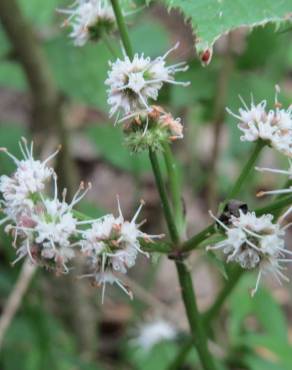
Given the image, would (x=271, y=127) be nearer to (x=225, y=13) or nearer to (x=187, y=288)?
(x=225, y=13)

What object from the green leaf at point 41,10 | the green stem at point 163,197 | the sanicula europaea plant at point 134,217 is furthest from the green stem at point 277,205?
the green leaf at point 41,10

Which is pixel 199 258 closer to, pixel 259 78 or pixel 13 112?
pixel 259 78

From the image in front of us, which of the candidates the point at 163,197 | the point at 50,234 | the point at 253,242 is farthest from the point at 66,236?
the point at 253,242

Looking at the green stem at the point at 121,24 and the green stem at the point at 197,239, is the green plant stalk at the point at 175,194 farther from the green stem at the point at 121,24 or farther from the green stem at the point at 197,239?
the green stem at the point at 121,24

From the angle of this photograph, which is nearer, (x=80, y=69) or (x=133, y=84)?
→ (x=133, y=84)

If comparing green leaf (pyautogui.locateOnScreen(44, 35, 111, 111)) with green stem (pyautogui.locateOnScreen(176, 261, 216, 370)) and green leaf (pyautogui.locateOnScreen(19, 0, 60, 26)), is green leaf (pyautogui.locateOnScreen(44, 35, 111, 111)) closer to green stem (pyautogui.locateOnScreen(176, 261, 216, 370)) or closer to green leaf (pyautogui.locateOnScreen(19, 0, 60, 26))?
green leaf (pyautogui.locateOnScreen(19, 0, 60, 26))

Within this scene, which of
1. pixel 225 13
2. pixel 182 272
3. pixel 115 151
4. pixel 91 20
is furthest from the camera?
pixel 115 151
